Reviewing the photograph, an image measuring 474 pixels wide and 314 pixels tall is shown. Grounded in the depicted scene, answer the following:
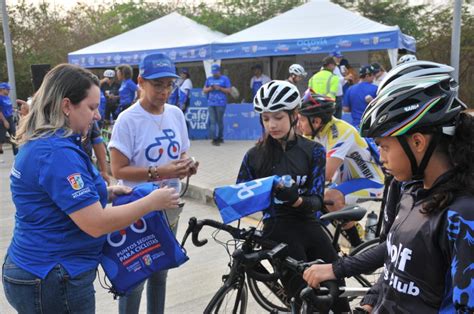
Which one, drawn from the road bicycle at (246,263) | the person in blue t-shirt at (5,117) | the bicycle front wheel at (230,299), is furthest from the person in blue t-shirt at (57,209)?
the person in blue t-shirt at (5,117)

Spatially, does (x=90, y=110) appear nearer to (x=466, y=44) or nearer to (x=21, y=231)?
(x=21, y=231)

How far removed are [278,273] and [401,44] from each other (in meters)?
11.7

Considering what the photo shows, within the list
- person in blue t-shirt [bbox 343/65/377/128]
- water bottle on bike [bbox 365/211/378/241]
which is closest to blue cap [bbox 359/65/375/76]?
person in blue t-shirt [bbox 343/65/377/128]

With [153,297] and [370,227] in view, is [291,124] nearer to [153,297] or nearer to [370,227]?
[153,297]

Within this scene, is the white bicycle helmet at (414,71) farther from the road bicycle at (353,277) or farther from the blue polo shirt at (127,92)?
the blue polo shirt at (127,92)

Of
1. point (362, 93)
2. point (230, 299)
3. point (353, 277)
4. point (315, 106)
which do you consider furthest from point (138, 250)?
point (362, 93)

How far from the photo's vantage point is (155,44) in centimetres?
1609

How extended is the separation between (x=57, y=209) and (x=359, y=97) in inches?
303

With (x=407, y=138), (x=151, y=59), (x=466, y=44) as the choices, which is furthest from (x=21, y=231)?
(x=466, y=44)

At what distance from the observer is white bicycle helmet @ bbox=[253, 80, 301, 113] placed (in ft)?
10.5

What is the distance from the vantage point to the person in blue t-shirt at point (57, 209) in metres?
2.07

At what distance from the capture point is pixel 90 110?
7.47 feet

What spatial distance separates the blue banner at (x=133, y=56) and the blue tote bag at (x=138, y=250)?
11983 millimetres

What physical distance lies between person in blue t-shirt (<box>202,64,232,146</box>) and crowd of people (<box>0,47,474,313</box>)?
9.94 meters
